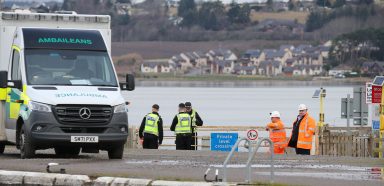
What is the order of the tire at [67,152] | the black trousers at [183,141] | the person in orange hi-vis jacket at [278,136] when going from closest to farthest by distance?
the tire at [67,152] → the person in orange hi-vis jacket at [278,136] → the black trousers at [183,141]

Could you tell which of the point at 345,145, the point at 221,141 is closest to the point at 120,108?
the point at 221,141

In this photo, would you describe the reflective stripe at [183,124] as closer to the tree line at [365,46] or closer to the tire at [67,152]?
the tire at [67,152]

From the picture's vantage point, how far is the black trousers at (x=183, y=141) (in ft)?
99.1

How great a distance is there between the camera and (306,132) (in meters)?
25.6

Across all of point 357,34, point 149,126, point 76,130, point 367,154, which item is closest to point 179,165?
point 76,130

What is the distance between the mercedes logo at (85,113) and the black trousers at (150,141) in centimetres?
873

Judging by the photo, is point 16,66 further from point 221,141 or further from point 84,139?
point 221,141

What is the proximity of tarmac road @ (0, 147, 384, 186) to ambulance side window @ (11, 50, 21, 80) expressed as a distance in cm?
148

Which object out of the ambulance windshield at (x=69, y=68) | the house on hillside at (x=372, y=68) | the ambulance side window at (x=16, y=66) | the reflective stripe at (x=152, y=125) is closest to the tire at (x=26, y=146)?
the ambulance windshield at (x=69, y=68)

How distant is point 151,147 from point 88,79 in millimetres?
7891

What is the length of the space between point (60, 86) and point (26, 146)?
Answer: 1209 mm

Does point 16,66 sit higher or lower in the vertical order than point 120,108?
higher

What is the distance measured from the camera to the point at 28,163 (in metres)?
20.2

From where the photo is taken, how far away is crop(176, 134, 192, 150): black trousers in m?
30.2
